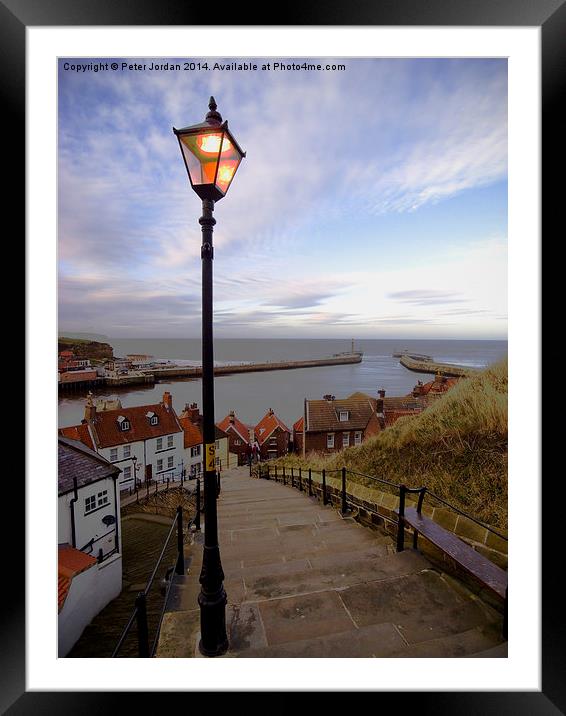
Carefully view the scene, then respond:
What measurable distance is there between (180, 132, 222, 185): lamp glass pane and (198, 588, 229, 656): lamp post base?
2.05 metres

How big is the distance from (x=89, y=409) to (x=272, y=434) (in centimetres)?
344

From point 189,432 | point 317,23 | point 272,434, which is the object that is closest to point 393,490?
point 189,432

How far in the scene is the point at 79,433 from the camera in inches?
89.2

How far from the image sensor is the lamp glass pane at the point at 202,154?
1.49 metres

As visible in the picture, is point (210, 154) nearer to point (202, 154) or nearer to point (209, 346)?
point (202, 154)

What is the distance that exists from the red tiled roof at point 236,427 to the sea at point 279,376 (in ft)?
0.45

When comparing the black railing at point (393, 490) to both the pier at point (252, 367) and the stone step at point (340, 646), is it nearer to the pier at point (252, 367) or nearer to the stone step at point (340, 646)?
the stone step at point (340, 646)

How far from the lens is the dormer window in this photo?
2742 mm

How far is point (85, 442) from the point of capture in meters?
2.37

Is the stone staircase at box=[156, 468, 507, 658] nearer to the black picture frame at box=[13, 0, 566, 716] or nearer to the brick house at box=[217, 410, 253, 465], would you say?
the black picture frame at box=[13, 0, 566, 716]
